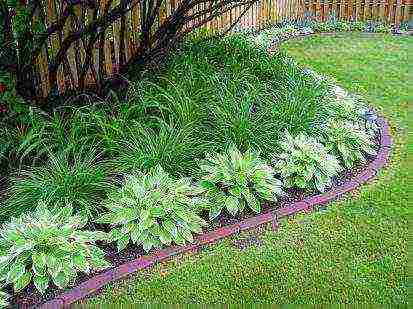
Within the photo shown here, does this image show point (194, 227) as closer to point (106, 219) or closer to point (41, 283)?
point (106, 219)

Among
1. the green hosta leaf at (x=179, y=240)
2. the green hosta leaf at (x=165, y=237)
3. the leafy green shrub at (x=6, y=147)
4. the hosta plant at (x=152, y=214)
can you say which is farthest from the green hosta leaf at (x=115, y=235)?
the leafy green shrub at (x=6, y=147)

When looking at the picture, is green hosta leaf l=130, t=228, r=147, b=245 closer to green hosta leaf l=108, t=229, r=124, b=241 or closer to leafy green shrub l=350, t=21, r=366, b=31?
green hosta leaf l=108, t=229, r=124, b=241

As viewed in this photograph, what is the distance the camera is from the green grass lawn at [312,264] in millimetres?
3619

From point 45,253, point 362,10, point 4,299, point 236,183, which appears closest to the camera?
point 4,299

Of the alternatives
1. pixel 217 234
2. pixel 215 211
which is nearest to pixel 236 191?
pixel 215 211

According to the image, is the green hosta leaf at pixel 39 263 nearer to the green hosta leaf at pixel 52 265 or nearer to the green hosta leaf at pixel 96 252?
the green hosta leaf at pixel 52 265

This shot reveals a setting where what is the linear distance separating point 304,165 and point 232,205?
2.57ft

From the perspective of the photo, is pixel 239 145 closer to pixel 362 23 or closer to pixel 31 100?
pixel 31 100

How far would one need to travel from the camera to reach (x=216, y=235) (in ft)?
13.7

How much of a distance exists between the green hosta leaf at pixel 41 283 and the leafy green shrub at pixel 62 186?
2.04 ft

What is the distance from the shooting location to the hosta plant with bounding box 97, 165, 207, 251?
3992 millimetres

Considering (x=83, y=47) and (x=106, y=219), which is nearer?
(x=106, y=219)

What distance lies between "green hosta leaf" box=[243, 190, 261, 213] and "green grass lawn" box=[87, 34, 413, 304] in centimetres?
19

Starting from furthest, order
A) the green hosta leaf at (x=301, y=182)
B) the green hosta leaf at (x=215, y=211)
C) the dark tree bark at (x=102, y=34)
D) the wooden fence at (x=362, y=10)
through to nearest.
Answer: the wooden fence at (x=362, y=10), the dark tree bark at (x=102, y=34), the green hosta leaf at (x=301, y=182), the green hosta leaf at (x=215, y=211)
